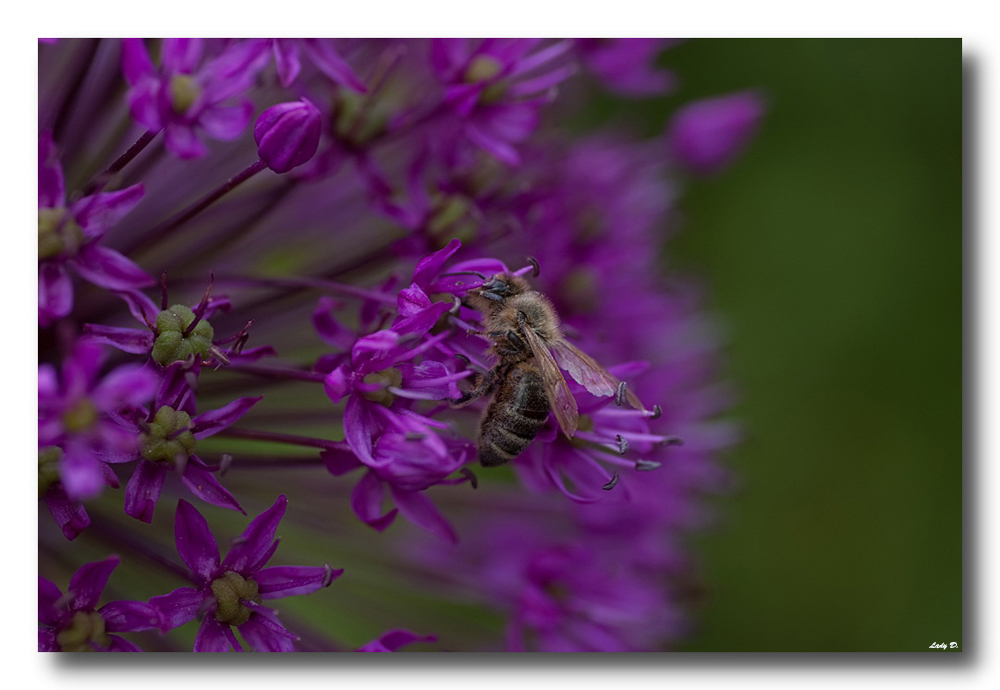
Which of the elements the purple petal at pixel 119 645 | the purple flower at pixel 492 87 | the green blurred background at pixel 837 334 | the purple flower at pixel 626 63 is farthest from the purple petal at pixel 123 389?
the green blurred background at pixel 837 334

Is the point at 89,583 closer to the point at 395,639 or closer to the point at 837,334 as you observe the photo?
the point at 395,639

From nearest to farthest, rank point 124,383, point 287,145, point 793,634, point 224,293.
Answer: point 124,383 < point 287,145 < point 224,293 < point 793,634

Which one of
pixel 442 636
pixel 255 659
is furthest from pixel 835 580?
pixel 255 659

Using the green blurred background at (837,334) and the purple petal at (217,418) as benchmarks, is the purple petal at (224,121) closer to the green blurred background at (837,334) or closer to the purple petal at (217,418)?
the purple petal at (217,418)

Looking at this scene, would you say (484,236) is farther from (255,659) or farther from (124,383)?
(255,659)

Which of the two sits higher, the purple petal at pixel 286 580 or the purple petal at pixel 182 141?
the purple petal at pixel 182 141

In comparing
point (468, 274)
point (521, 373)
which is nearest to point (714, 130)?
point (468, 274)
